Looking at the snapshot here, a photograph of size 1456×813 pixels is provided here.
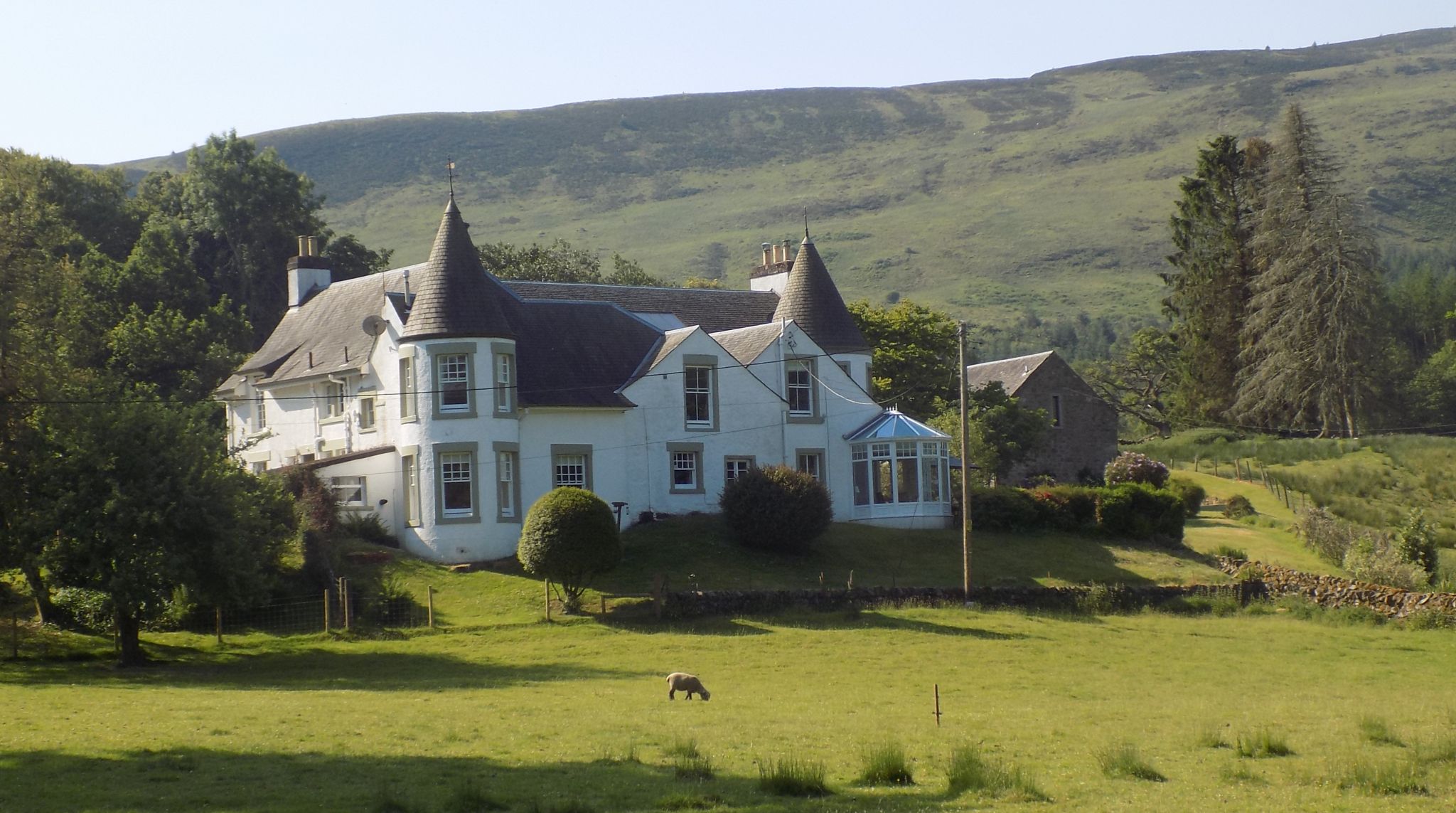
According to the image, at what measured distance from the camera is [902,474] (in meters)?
46.6

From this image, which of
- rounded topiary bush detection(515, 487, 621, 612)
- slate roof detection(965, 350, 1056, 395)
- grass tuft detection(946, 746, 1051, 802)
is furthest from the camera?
slate roof detection(965, 350, 1056, 395)

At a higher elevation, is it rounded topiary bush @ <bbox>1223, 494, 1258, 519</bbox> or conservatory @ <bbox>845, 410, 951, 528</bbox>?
conservatory @ <bbox>845, 410, 951, 528</bbox>

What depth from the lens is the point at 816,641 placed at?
32125mm

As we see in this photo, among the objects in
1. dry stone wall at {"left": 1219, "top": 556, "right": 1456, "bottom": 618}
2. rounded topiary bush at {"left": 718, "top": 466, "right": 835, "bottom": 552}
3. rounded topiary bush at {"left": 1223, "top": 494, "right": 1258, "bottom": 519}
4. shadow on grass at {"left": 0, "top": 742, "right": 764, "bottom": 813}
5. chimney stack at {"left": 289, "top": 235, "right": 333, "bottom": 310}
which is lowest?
dry stone wall at {"left": 1219, "top": 556, "right": 1456, "bottom": 618}

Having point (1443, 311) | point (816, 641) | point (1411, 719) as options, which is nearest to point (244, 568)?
point (816, 641)

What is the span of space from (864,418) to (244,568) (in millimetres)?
22566

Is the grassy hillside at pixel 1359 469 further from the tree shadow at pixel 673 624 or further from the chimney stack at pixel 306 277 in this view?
the chimney stack at pixel 306 277

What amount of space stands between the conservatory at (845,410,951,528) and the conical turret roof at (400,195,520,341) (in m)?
11.9

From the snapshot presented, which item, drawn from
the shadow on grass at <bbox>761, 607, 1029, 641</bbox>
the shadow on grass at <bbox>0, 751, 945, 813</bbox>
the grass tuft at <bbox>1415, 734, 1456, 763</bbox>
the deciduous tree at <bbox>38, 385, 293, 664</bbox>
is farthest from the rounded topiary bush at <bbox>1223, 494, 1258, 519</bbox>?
the shadow on grass at <bbox>0, 751, 945, 813</bbox>

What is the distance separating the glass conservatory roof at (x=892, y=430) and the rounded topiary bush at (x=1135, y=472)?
10.7 meters

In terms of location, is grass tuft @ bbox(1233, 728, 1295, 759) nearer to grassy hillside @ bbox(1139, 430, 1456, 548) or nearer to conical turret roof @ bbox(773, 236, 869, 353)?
conical turret roof @ bbox(773, 236, 869, 353)

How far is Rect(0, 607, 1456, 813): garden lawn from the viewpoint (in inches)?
617

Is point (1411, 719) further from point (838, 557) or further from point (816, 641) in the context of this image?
point (838, 557)

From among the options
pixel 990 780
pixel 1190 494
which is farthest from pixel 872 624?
pixel 1190 494
